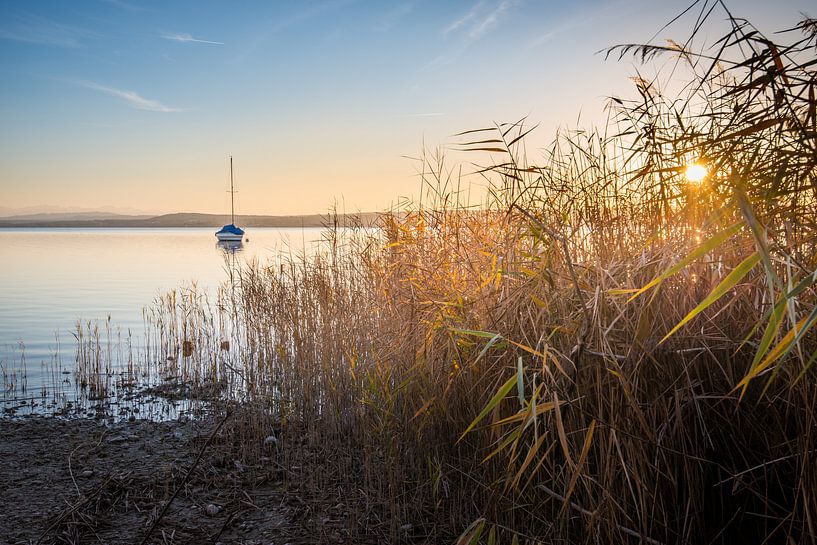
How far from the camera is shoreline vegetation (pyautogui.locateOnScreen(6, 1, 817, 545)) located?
2.29 metres

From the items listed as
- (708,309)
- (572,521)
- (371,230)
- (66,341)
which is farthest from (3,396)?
Answer: (708,309)

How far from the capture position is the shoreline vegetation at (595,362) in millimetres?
2291

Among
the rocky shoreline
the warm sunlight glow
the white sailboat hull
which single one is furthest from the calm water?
the white sailboat hull

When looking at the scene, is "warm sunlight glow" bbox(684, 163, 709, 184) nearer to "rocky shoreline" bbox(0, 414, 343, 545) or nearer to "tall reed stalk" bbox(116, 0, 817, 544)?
"tall reed stalk" bbox(116, 0, 817, 544)

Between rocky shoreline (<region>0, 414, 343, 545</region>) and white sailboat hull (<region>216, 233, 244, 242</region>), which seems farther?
white sailboat hull (<region>216, 233, 244, 242</region>)

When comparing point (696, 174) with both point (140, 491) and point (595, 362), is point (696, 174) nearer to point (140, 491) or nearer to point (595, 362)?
point (595, 362)

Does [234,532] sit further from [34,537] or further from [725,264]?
[725,264]

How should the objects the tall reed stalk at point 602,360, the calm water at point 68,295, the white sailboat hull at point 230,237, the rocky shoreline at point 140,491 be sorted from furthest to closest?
the white sailboat hull at point 230,237, the calm water at point 68,295, the rocky shoreline at point 140,491, the tall reed stalk at point 602,360

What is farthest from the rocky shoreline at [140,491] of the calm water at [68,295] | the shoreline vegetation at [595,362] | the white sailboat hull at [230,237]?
the white sailboat hull at [230,237]

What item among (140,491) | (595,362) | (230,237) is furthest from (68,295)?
(230,237)

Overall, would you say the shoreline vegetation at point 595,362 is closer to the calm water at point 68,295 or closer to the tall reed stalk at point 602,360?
the tall reed stalk at point 602,360

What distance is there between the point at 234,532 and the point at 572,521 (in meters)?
2.32

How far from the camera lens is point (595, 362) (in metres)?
2.64

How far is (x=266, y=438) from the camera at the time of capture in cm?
552
